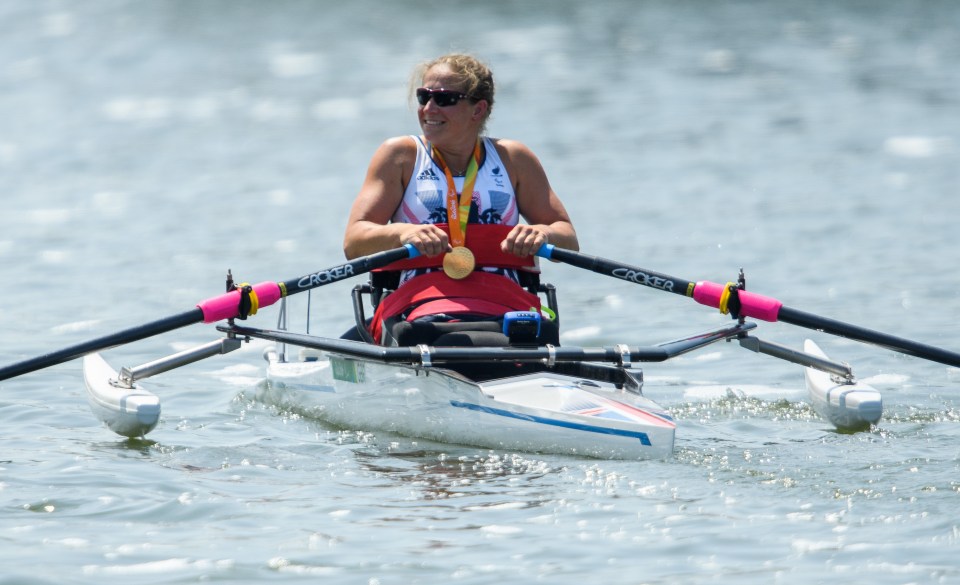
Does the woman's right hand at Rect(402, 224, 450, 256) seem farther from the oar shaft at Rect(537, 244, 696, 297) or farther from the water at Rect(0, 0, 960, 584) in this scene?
the water at Rect(0, 0, 960, 584)

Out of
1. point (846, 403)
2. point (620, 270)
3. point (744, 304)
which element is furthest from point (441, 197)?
point (846, 403)

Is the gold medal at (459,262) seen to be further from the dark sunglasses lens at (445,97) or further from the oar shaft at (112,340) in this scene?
the oar shaft at (112,340)

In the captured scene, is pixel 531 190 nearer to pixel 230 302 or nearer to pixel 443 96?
pixel 443 96

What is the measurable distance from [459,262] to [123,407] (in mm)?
1822

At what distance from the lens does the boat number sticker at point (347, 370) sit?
23.4 ft

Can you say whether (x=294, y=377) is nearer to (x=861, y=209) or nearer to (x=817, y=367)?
Answer: (x=817, y=367)

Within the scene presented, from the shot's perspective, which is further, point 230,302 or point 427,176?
point 427,176

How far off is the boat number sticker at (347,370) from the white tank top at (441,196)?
815 mm

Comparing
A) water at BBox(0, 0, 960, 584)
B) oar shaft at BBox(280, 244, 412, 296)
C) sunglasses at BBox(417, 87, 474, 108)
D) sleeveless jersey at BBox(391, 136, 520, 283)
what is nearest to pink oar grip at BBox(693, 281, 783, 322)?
water at BBox(0, 0, 960, 584)

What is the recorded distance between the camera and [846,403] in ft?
24.1

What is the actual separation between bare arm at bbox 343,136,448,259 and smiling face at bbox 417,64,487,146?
0.18 metres

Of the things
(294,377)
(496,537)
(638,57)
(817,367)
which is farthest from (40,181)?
(496,537)

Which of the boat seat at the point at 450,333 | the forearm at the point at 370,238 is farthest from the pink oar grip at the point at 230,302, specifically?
the boat seat at the point at 450,333

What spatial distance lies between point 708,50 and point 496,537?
2019cm
